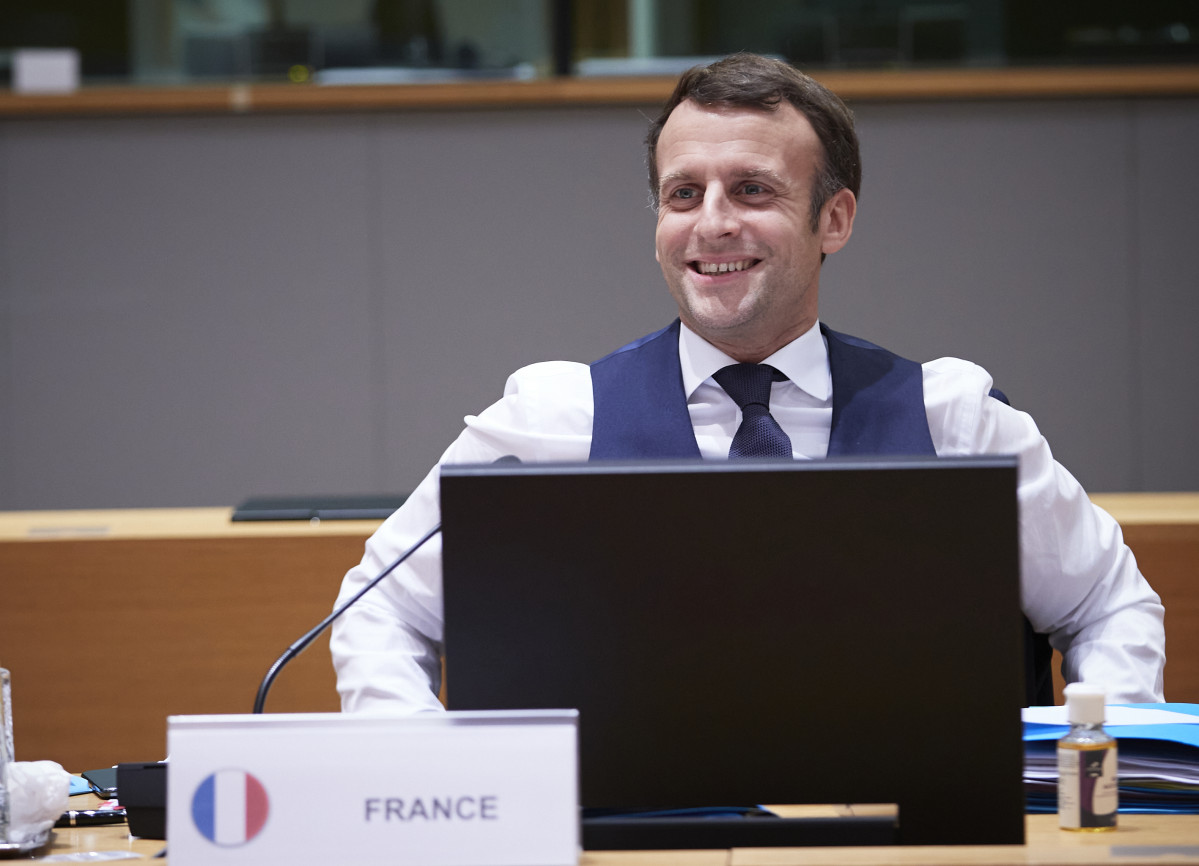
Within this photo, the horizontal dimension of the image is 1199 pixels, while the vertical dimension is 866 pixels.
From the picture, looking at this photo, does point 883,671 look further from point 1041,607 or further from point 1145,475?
point 1145,475

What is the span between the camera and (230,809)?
2.73 feet

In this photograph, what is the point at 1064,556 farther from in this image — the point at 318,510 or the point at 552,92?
the point at 552,92

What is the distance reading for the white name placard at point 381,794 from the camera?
0.83 m

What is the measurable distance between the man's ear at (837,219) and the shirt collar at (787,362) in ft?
0.44

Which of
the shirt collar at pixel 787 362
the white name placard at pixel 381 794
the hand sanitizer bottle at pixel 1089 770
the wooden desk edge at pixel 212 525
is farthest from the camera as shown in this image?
the wooden desk edge at pixel 212 525

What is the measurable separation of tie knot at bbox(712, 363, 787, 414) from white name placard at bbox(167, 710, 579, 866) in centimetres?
80

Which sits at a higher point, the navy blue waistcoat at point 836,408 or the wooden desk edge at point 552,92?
the wooden desk edge at point 552,92

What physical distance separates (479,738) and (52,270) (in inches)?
120

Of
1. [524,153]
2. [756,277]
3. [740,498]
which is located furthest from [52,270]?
[740,498]

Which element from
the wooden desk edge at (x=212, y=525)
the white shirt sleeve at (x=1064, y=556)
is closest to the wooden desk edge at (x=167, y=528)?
the wooden desk edge at (x=212, y=525)

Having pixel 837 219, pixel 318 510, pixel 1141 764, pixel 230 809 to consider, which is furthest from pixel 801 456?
pixel 318 510

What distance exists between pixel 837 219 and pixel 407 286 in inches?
77.8

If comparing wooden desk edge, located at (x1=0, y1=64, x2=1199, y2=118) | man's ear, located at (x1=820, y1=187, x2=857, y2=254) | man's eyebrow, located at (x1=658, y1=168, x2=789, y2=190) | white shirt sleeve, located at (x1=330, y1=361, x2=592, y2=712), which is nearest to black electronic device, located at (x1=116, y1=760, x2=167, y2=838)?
white shirt sleeve, located at (x1=330, y1=361, x2=592, y2=712)

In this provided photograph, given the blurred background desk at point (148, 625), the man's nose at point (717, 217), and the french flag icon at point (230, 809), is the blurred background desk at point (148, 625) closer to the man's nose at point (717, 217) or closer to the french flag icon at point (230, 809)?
the man's nose at point (717, 217)
